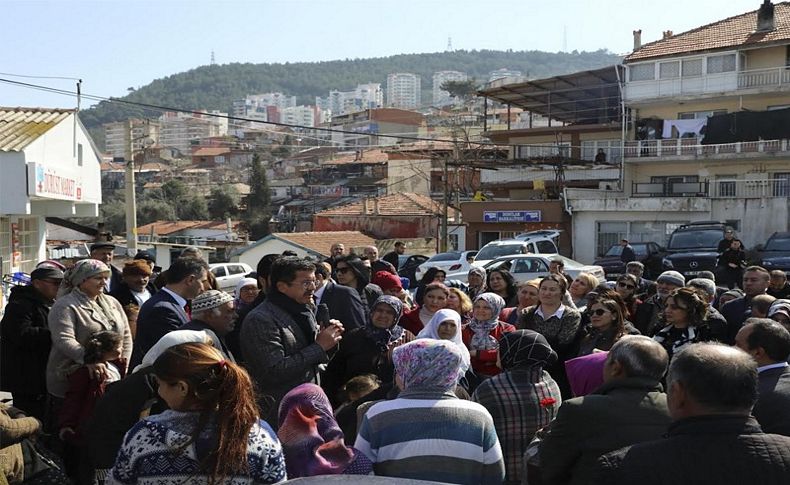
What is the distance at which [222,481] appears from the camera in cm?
274

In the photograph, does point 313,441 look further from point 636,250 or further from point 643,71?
point 643,71

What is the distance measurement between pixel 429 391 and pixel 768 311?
4071mm

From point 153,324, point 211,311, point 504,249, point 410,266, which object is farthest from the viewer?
point 504,249

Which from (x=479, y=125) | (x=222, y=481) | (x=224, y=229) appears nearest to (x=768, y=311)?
(x=222, y=481)

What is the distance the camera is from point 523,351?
4.44m

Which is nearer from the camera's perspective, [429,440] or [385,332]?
[429,440]

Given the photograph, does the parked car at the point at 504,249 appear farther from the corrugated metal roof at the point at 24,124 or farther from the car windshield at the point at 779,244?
the corrugated metal roof at the point at 24,124

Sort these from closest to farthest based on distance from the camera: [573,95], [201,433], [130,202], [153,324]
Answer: [201,433], [153,324], [130,202], [573,95]

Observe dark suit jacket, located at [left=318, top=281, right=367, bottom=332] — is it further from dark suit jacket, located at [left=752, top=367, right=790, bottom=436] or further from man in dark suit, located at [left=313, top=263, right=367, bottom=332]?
dark suit jacket, located at [left=752, top=367, right=790, bottom=436]

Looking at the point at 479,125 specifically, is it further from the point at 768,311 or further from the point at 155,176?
the point at 768,311

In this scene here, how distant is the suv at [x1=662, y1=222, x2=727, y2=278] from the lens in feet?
70.4

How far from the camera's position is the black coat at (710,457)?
2650 mm

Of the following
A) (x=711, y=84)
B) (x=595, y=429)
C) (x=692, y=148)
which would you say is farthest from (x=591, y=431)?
(x=711, y=84)

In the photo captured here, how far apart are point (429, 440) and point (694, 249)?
854 inches
